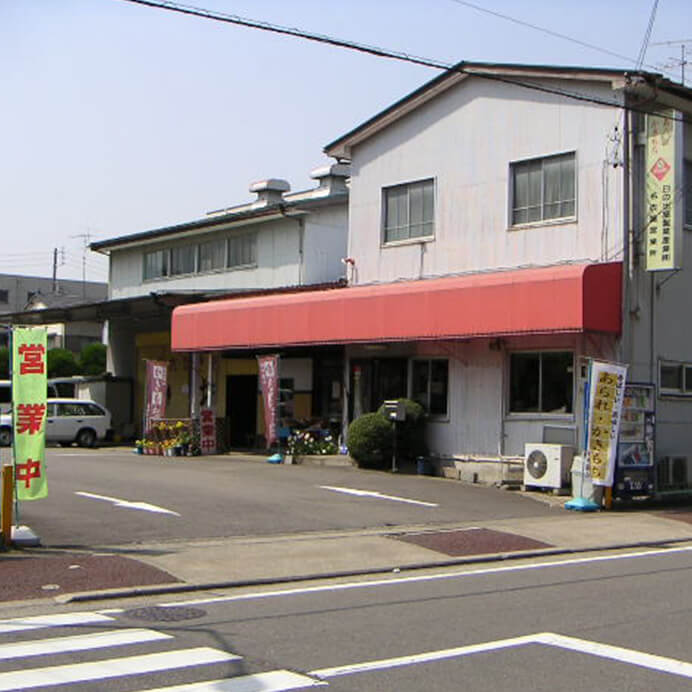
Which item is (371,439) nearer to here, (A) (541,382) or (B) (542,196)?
(A) (541,382)

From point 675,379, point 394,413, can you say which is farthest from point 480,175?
point 675,379

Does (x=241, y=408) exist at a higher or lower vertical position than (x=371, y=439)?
higher

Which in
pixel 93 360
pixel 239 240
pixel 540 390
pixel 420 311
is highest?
pixel 239 240

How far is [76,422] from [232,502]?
17.3 meters

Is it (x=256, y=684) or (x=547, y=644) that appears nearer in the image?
(x=256, y=684)

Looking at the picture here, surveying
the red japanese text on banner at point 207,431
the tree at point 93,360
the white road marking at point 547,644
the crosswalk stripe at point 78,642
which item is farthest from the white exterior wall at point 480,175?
the tree at point 93,360

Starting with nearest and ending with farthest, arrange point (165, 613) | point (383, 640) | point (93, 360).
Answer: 1. point (383, 640)
2. point (165, 613)
3. point (93, 360)

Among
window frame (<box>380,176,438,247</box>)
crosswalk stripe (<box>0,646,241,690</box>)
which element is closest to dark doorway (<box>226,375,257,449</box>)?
window frame (<box>380,176,438,247</box>)

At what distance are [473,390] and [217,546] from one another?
993 centimetres

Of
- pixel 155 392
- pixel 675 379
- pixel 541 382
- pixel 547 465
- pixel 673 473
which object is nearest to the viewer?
pixel 547 465

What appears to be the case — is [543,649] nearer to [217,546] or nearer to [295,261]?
[217,546]

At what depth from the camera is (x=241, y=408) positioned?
102ft

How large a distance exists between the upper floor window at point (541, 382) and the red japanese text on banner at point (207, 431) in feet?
30.9

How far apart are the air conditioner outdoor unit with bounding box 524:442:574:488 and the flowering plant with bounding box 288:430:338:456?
6287mm
